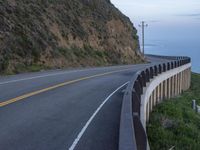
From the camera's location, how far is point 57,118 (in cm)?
1299

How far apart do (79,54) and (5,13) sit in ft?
36.6

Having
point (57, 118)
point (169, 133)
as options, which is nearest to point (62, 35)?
point (169, 133)

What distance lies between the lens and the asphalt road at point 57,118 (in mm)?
10094

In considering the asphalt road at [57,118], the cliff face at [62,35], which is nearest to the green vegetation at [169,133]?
the asphalt road at [57,118]

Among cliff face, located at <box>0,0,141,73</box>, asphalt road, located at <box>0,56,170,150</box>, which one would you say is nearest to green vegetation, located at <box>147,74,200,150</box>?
asphalt road, located at <box>0,56,170,150</box>

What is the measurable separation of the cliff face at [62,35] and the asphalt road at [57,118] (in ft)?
40.5

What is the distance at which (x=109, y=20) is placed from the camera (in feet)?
199

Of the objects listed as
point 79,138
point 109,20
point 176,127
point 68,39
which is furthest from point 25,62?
point 109,20

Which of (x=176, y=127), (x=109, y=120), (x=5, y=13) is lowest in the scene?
(x=176, y=127)

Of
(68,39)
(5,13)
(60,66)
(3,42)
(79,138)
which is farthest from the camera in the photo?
(68,39)

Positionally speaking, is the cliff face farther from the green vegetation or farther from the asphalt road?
the green vegetation

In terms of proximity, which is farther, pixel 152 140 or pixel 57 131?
pixel 152 140

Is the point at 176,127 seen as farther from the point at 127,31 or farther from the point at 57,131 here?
the point at 127,31

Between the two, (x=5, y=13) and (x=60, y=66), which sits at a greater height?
(x=5, y=13)
